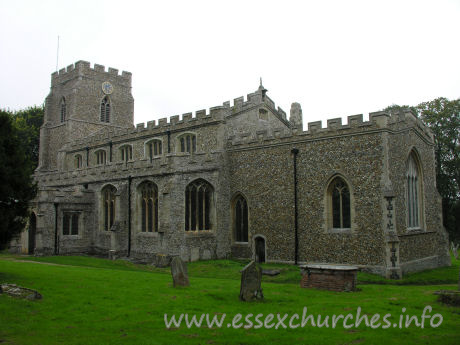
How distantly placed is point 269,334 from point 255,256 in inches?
578

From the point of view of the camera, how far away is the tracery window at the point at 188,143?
26.8 metres

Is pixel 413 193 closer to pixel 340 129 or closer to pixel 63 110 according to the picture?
pixel 340 129

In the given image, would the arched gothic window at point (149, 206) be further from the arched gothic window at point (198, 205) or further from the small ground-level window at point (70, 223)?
the small ground-level window at point (70, 223)

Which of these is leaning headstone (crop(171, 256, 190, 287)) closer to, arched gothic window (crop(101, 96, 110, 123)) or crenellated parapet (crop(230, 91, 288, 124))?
crenellated parapet (crop(230, 91, 288, 124))

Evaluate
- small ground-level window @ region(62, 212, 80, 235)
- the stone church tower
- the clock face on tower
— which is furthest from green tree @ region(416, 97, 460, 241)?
the clock face on tower

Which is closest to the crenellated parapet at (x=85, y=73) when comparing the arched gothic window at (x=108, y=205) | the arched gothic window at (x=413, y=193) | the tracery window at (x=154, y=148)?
the tracery window at (x=154, y=148)

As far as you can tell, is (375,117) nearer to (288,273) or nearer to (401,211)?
(401,211)

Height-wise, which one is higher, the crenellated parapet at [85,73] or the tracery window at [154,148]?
the crenellated parapet at [85,73]

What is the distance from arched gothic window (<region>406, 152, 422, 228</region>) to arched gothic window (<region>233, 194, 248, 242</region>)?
8583mm

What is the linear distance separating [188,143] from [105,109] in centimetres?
1707

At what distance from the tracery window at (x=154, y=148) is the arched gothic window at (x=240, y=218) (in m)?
7.93

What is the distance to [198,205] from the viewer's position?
23078 millimetres

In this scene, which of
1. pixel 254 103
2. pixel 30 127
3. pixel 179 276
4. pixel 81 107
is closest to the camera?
pixel 179 276

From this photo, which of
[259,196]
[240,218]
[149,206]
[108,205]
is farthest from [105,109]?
[259,196]
